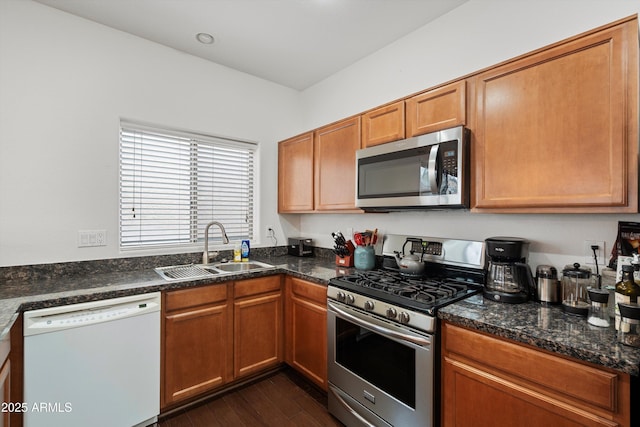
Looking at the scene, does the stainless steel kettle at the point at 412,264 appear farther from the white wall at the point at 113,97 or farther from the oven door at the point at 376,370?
the oven door at the point at 376,370

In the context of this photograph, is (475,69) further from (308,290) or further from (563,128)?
(308,290)

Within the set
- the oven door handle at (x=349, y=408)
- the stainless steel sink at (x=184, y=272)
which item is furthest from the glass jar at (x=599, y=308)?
the stainless steel sink at (x=184, y=272)

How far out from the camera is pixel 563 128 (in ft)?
4.48

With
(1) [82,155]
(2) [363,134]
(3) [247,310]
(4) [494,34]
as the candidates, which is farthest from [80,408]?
(4) [494,34]

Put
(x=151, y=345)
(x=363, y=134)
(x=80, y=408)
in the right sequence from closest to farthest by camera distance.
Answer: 1. (x=80, y=408)
2. (x=151, y=345)
3. (x=363, y=134)

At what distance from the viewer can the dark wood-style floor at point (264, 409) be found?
1.95 meters

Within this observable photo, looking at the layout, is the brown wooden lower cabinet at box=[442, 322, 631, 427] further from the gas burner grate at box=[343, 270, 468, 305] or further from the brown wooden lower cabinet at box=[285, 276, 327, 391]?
the brown wooden lower cabinet at box=[285, 276, 327, 391]

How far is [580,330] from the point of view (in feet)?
3.87

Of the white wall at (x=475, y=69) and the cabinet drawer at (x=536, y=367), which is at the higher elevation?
the white wall at (x=475, y=69)

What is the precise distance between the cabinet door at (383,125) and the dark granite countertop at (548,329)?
117 centimetres

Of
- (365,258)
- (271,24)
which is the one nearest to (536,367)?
(365,258)

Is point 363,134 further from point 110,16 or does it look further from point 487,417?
point 110,16

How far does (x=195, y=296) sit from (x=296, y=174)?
1.49 meters

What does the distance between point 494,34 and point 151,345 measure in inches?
115
